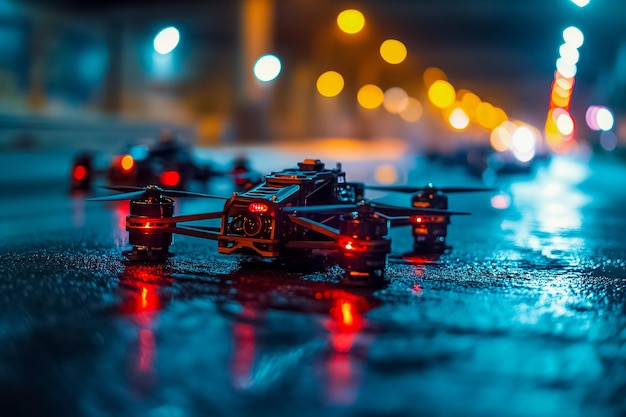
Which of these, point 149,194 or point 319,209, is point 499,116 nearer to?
point 149,194

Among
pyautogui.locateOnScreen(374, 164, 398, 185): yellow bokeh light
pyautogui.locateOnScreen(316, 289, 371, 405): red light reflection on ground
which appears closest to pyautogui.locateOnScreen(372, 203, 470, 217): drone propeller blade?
pyautogui.locateOnScreen(316, 289, 371, 405): red light reflection on ground

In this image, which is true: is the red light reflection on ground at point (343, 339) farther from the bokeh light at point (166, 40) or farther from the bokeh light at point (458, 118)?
the bokeh light at point (458, 118)

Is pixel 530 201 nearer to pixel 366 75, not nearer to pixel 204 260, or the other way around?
pixel 204 260

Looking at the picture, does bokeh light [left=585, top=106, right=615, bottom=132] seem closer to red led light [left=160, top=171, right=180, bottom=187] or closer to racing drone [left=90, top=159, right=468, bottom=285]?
red led light [left=160, top=171, right=180, bottom=187]

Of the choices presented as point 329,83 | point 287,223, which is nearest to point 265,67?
point 329,83

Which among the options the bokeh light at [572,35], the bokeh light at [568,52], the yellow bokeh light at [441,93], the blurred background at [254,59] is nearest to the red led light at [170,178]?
the blurred background at [254,59]

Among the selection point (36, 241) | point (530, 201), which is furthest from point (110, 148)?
point (36, 241)
